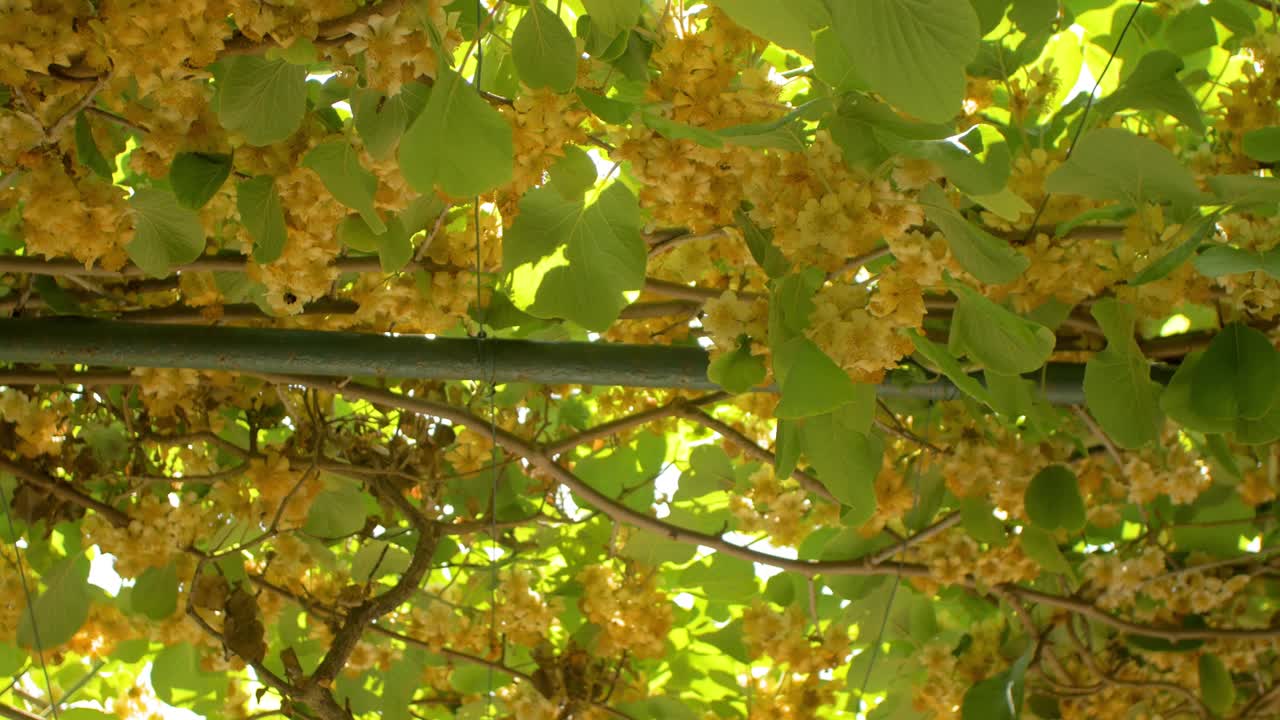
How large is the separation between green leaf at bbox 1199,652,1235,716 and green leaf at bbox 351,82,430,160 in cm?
189

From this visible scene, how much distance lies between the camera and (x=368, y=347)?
136cm

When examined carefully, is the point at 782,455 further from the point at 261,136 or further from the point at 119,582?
the point at 119,582

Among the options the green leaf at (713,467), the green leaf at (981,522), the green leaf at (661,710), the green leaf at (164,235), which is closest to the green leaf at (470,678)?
the green leaf at (661,710)

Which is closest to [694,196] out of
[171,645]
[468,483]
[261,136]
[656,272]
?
[261,136]

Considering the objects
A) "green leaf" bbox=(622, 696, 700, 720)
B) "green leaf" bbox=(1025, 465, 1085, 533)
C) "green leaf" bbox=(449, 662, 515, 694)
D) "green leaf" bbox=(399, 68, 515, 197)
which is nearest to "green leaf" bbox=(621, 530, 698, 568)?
"green leaf" bbox=(622, 696, 700, 720)

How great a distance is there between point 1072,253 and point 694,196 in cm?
55

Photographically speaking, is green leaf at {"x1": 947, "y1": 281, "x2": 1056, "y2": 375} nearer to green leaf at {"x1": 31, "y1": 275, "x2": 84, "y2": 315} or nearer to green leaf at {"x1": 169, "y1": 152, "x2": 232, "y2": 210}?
green leaf at {"x1": 169, "y1": 152, "x2": 232, "y2": 210}

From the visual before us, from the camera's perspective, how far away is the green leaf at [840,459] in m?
0.93

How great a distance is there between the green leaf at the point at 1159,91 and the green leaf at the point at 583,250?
575mm

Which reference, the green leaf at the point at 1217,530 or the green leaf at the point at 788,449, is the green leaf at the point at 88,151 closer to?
the green leaf at the point at 788,449

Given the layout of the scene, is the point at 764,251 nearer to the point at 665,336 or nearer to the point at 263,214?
the point at 263,214

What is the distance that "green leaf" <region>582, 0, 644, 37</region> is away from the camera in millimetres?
941

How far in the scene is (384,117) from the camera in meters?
1.00

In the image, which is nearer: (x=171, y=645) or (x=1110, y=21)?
(x=1110, y=21)
